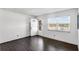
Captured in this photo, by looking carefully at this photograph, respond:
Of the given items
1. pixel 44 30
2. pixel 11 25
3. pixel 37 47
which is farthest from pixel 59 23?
pixel 11 25

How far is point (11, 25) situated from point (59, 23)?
10.1 ft

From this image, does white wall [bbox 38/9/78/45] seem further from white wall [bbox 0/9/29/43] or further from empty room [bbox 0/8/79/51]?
white wall [bbox 0/9/29/43]

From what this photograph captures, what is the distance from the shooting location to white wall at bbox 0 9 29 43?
12.1 feet

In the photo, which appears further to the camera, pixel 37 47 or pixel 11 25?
pixel 11 25

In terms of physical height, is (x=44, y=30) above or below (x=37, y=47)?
above

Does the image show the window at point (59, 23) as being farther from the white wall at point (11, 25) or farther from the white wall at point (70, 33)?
the white wall at point (11, 25)

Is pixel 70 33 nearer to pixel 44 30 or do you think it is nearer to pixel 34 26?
pixel 44 30

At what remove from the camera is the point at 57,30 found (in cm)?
470

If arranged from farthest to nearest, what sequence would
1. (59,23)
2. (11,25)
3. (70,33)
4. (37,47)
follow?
1. (59,23)
2. (11,25)
3. (70,33)
4. (37,47)

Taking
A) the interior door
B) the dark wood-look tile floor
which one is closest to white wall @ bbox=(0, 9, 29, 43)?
the dark wood-look tile floor

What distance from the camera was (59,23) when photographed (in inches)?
181

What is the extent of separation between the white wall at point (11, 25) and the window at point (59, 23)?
2.04 metres
